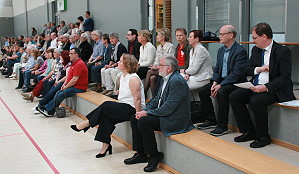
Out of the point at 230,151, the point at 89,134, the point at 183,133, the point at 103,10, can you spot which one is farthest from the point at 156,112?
the point at 103,10

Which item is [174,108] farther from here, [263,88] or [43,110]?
[43,110]

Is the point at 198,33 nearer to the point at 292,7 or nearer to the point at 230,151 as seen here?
the point at 292,7

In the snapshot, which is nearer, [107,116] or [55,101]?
[107,116]

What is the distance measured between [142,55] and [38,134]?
2403 mm

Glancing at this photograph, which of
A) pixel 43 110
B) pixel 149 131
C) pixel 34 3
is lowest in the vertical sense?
pixel 43 110

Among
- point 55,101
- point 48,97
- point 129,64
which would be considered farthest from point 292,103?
point 48,97

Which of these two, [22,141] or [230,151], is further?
[22,141]

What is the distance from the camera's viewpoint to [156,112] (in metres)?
3.99

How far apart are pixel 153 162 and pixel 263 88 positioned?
4.75 feet

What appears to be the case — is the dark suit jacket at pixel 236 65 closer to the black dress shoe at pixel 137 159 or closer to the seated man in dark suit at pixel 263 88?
the seated man in dark suit at pixel 263 88

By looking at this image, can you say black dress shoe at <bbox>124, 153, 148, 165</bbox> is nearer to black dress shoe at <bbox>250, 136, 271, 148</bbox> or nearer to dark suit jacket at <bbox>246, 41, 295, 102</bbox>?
black dress shoe at <bbox>250, 136, 271, 148</bbox>

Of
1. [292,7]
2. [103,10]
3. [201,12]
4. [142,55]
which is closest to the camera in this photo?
[292,7]

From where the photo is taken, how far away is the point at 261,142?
3939 mm

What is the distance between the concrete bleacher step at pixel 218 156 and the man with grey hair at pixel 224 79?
305 mm
